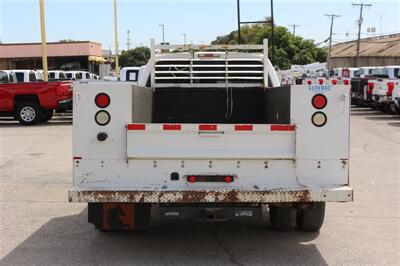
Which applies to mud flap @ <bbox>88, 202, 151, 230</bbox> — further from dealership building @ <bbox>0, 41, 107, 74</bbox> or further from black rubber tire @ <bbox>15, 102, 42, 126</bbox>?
dealership building @ <bbox>0, 41, 107, 74</bbox>

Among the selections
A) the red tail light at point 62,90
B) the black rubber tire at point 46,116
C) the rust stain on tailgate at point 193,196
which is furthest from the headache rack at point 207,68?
the black rubber tire at point 46,116

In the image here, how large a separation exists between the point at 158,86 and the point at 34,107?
14342 mm

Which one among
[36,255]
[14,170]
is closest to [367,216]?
[36,255]

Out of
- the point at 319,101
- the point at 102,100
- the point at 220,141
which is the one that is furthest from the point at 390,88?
the point at 102,100

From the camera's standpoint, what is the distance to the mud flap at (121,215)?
18.6 ft

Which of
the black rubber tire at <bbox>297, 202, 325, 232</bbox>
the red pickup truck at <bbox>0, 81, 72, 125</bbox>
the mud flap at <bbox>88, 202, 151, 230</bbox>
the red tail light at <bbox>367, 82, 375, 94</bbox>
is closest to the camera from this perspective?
the mud flap at <bbox>88, 202, 151, 230</bbox>

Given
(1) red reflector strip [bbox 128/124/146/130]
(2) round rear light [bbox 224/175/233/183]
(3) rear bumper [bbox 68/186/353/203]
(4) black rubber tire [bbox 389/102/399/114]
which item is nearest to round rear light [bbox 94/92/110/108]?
(1) red reflector strip [bbox 128/124/146/130]

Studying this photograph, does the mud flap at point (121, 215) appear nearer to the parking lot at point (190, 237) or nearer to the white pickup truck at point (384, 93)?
the parking lot at point (190, 237)

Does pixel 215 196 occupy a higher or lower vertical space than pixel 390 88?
lower

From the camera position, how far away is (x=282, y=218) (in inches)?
255

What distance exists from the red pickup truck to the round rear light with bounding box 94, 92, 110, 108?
15675mm

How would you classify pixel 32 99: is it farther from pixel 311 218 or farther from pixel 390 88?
pixel 311 218

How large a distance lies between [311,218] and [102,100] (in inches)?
102

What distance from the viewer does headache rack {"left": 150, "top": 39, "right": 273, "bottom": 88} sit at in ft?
24.7
